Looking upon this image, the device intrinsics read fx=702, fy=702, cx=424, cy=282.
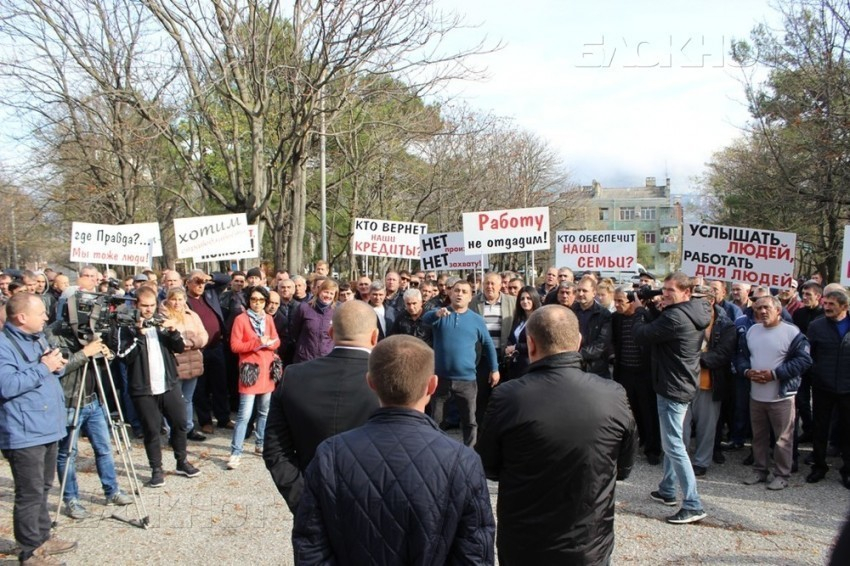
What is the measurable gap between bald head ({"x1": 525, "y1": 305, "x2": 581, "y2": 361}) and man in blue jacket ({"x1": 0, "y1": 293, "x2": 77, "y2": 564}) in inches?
132

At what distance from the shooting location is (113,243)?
13.5 meters

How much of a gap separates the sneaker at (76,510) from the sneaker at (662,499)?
4877 millimetres

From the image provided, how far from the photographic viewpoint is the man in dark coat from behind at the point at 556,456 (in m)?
3.20

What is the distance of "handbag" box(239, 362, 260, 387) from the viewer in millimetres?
7477

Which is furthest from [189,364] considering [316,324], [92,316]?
[92,316]

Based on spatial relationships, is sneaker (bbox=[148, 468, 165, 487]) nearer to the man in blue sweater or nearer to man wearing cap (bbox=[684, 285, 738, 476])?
the man in blue sweater

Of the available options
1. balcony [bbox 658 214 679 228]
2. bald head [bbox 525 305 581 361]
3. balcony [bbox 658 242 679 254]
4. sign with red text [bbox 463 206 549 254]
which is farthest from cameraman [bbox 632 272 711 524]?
balcony [bbox 658 214 679 228]

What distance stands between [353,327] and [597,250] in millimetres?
10354

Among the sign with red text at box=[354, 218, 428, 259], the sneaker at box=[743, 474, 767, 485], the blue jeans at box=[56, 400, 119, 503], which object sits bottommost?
the sneaker at box=[743, 474, 767, 485]

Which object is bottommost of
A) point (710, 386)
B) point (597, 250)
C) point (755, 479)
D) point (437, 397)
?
point (755, 479)

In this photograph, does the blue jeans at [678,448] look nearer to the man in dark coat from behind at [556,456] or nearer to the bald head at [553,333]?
the man in dark coat from behind at [556,456]

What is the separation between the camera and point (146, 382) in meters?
6.52

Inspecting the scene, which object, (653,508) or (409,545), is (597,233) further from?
(409,545)

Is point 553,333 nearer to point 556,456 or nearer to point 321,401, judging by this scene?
point 556,456
